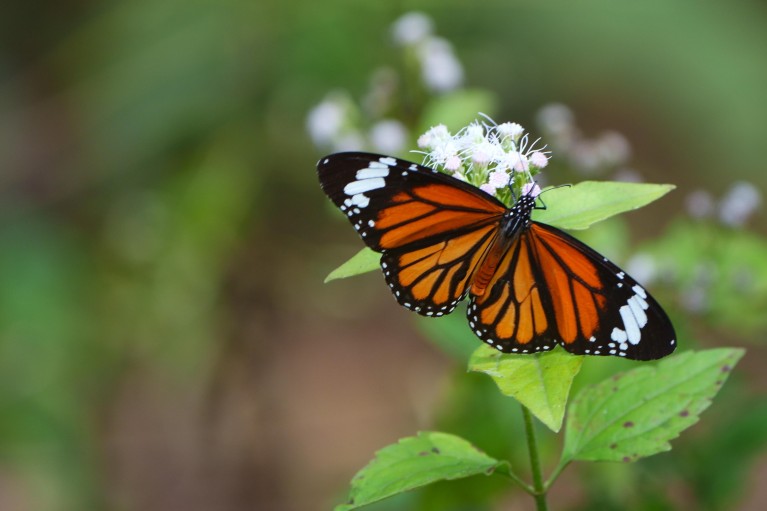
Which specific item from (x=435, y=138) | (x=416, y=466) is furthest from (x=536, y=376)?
(x=435, y=138)

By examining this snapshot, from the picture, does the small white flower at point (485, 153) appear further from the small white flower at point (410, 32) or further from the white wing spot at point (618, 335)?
the small white flower at point (410, 32)

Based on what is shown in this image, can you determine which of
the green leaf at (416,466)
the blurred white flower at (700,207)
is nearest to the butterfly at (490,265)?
the green leaf at (416,466)

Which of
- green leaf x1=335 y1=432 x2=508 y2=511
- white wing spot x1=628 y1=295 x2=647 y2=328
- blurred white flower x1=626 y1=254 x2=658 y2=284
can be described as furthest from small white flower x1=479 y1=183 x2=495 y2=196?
blurred white flower x1=626 y1=254 x2=658 y2=284

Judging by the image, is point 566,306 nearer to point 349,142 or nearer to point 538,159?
point 538,159

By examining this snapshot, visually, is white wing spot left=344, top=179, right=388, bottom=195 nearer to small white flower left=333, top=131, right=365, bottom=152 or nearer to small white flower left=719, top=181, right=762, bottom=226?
small white flower left=333, top=131, right=365, bottom=152

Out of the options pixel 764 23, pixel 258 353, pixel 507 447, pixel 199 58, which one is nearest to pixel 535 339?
pixel 507 447
